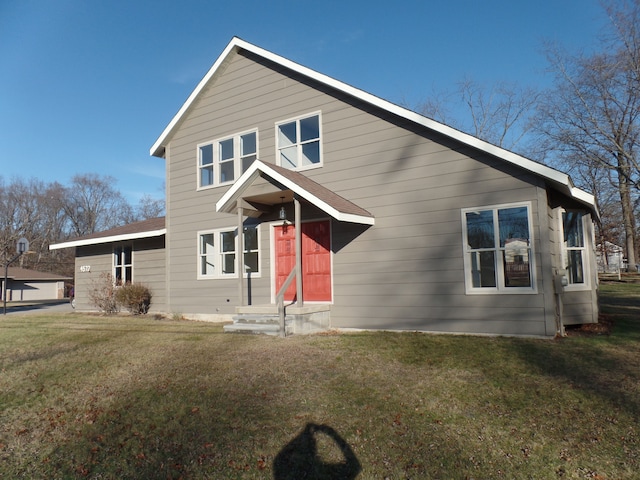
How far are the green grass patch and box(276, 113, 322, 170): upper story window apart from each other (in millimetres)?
5057

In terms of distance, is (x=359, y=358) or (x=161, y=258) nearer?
(x=359, y=358)

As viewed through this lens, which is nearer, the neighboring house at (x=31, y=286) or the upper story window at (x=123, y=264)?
the upper story window at (x=123, y=264)

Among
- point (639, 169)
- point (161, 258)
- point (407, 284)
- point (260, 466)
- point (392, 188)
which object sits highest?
point (639, 169)

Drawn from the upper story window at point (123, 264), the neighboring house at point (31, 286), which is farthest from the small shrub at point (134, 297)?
the neighboring house at point (31, 286)

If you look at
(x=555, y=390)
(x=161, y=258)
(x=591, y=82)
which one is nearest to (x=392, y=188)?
(x=555, y=390)

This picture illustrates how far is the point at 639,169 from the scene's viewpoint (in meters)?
20.7

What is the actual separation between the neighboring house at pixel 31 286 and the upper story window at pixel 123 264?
94.8 feet

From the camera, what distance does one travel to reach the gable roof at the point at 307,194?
28.3ft

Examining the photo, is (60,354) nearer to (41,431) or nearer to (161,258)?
(41,431)

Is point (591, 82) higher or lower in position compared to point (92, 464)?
higher

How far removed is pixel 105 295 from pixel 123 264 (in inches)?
47.0

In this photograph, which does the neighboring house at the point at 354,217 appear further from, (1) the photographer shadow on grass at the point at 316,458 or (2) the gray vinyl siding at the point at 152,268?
(1) the photographer shadow on grass at the point at 316,458

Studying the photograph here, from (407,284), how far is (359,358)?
2881 mm

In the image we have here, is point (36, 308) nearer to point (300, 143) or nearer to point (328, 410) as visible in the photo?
point (300, 143)
